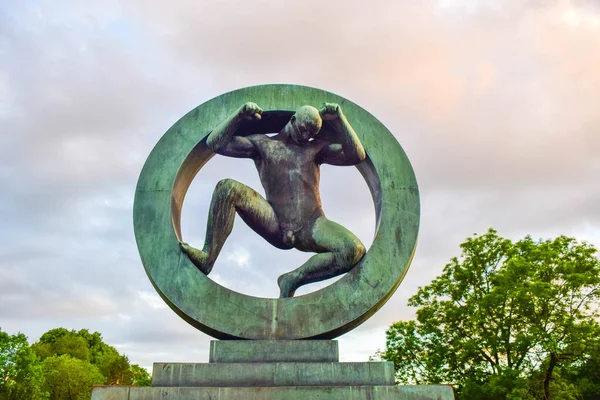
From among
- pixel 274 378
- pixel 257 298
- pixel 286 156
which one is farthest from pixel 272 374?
pixel 286 156

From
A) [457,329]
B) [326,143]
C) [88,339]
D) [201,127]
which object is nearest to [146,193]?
[201,127]

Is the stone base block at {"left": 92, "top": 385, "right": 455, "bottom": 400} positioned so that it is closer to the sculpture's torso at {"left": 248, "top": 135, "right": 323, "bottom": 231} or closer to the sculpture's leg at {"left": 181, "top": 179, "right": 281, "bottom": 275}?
the sculpture's leg at {"left": 181, "top": 179, "right": 281, "bottom": 275}

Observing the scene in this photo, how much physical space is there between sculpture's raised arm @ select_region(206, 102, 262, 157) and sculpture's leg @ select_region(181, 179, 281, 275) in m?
0.57

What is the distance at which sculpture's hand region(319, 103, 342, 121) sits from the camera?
684 cm

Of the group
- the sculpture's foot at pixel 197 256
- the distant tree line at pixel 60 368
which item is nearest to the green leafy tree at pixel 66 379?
the distant tree line at pixel 60 368

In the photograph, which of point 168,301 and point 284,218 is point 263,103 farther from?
point 168,301

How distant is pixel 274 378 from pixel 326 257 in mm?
1578

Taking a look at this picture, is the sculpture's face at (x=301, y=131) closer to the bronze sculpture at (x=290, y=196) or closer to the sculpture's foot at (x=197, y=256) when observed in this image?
the bronze sculpture at (x=290, y=196)

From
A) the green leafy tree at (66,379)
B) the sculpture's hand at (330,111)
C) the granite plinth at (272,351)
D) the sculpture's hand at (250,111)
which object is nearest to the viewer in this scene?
the granite plinth at (272,351)

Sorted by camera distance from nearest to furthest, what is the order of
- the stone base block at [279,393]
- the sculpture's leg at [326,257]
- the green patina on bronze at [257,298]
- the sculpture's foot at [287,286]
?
the stone base block at [279,393]
the green patina on bronze at [257,298]
the sculpture's leg at [326,257]
the sculpture's foot at [287,286]

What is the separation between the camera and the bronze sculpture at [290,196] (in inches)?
258

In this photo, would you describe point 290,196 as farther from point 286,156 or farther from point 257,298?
point 257,298

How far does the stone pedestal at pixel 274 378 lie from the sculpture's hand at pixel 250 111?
9.14ft

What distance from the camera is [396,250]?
6656 mm
